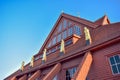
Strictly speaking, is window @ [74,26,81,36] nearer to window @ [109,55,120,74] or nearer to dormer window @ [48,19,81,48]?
dormer window @ [48,19,81,48]

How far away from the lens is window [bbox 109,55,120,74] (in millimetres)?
7834

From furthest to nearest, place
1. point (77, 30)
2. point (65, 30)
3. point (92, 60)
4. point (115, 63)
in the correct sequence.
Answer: point (65, 30) < point (77, 30) < point (92, 60) < point (115, 63)

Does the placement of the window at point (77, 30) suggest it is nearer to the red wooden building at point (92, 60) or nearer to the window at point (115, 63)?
the red wooden building at point (92, 60)

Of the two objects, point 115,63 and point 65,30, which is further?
point 65,30

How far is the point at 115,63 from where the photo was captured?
8070 millimetres

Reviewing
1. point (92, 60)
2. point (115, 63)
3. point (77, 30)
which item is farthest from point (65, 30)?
point (115, 63)

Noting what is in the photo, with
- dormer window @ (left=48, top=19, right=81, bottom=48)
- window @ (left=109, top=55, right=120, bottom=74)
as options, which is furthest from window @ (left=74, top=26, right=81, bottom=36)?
window @ (left=109, top=55, right=120, bottom=74)

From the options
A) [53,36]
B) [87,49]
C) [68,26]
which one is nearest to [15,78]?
[53,36]

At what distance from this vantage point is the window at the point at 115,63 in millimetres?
7834

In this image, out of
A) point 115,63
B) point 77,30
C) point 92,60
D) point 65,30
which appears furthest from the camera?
point 65,30

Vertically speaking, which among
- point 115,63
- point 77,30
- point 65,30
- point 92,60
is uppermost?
point 65,30

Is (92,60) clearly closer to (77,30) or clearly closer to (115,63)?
(115,63)

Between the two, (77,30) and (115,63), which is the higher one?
(77,30)

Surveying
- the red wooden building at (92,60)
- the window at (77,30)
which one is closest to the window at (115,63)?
the red wooden building at (92,60)
